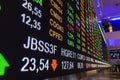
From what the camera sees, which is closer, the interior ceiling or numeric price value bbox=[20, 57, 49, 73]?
numeric price value bbox=[20, 57, 49, 73]

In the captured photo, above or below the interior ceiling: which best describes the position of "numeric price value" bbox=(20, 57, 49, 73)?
below

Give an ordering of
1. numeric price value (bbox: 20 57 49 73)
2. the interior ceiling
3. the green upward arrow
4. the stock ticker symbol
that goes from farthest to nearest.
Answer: the interior ceiling, the stock ticker symbol, numeric price value (bbox: 20 57 49 73), the green upward arrow

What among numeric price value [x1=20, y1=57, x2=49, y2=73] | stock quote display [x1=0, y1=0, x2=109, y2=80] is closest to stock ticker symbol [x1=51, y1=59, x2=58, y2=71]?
stock quote display [x1=0, y1=0, x2=109, y2=80]

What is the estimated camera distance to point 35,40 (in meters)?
1.19

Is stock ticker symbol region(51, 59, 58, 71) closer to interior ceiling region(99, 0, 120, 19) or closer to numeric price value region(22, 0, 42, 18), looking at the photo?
numeric price value region(22, 0, 42, 18)

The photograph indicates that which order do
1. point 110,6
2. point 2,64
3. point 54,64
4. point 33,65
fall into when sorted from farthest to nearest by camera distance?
point 110,6 < point 54,64 < point 33,65 < point 2,64

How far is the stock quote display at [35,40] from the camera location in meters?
0.90

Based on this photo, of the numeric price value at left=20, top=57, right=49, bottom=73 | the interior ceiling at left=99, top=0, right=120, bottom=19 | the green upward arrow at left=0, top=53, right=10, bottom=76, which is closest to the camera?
the green upward arrow at left=0, top=53, right=10, bottom=76

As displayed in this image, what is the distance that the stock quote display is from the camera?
0.90 m

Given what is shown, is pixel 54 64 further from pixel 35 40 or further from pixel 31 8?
pixel 31 8

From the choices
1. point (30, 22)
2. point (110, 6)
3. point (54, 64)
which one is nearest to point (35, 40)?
point (30, 22)

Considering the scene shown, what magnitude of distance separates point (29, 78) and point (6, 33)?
33cm

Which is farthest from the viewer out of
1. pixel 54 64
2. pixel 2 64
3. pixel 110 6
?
pixel 110 6

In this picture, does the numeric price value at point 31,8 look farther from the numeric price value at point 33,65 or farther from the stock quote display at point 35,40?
the numeric price value at point 33,65
